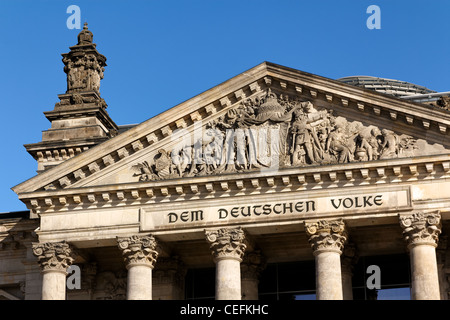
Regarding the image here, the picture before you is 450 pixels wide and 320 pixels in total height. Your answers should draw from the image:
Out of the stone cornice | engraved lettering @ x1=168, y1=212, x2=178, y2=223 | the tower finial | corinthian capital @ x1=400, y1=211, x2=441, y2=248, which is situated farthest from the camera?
the tower finial

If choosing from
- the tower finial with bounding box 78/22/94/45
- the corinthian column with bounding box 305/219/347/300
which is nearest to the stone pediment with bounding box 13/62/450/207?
the corinthian column with bounding box 305/219/347/300

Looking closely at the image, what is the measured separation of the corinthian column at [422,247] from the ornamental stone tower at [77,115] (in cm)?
1554

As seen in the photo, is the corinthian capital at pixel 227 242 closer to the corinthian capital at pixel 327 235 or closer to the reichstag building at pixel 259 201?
the reichstag building at pixel 259 201

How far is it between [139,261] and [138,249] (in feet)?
1.52

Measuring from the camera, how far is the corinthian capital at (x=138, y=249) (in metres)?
45.4

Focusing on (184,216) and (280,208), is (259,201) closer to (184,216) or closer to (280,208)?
(280,208)

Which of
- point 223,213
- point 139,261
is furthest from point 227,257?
point 139,261

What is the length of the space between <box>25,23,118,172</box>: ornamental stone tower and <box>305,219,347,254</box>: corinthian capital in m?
12.3

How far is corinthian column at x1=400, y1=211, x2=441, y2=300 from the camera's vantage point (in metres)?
42.3

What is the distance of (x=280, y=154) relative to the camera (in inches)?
1777

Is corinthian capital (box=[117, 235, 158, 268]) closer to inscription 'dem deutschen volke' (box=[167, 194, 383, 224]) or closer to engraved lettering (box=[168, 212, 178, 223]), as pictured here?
engraved lettering (box=[168, 212, 178, 223])
